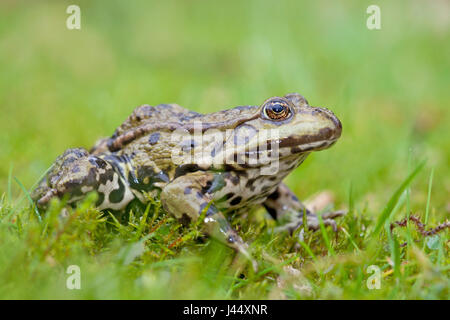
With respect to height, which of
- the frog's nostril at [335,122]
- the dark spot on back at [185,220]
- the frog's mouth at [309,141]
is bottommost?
the dark spot on back at [185,220]

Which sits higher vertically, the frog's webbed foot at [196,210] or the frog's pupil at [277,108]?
the frog's pupil at [277,108]

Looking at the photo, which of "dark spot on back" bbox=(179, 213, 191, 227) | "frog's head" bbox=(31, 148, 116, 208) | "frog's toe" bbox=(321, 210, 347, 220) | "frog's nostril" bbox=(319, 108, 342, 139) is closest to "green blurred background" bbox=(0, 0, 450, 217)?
"frog's toe" bbox=(321, 210, 347, 220)

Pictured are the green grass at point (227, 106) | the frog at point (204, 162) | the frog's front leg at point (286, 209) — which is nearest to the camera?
the green grass at point (227, 106)

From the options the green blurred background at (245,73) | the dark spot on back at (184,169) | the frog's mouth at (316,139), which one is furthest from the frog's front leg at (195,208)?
the green blurred background at (245,73)

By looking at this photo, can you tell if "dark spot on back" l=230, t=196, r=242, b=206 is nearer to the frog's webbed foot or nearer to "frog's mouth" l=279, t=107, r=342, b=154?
the frog's webbed foot

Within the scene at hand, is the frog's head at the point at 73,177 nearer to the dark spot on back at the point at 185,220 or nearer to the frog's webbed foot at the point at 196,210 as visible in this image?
the frog's webbed foot at the point at 196,210

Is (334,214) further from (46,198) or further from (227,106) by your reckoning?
(227,106)

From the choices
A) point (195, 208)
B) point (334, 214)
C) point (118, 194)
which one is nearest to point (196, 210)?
point (195, 208)
